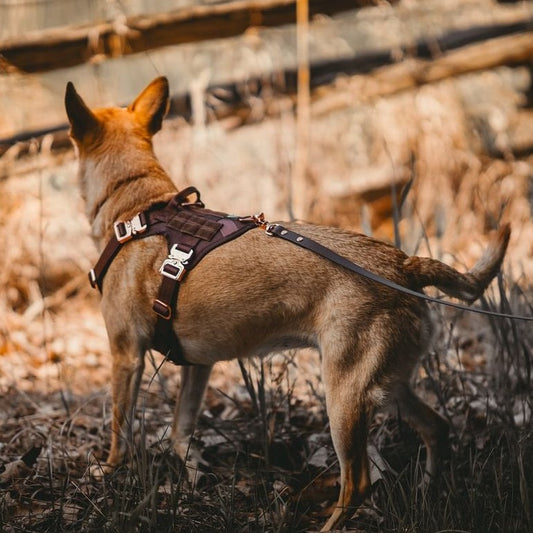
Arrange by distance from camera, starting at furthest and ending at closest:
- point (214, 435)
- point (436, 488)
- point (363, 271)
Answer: point (214, 435) < point (436, 488) < point (363, 271)

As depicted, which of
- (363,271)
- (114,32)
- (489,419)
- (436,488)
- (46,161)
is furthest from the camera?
(114,32)

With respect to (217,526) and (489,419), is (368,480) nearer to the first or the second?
(217,526)

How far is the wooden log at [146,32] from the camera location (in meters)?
7.59

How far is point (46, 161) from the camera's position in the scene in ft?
23.2

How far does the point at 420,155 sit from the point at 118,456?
19.6 feet

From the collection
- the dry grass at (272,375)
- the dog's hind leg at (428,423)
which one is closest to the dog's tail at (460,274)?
the dry grass at (272,375)

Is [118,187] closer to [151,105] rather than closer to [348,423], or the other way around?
[151,105]

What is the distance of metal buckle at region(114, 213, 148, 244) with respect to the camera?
10.0 feet

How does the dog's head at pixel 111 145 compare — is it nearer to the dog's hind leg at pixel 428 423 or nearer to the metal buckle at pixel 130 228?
the metal buckle at pixel 130 228

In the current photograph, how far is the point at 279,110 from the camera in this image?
798 centimetres

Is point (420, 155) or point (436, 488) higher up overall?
point (420, 155)

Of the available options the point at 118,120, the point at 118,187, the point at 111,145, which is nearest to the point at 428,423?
the point at 118,187

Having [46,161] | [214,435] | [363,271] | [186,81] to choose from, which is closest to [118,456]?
[214,435]

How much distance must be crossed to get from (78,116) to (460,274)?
2.03 m
